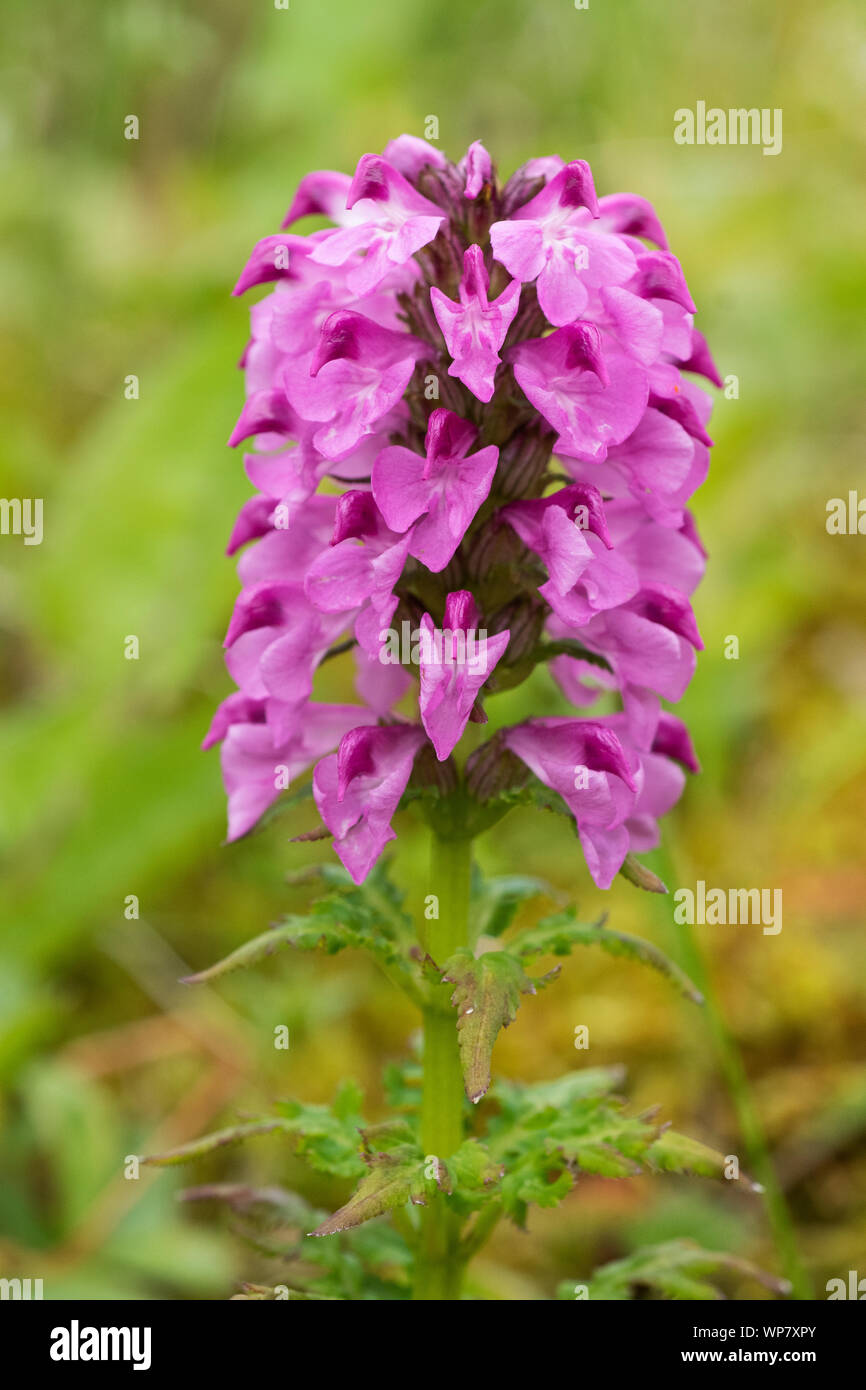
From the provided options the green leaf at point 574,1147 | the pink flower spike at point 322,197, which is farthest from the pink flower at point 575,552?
the green leaf at point 574,1147

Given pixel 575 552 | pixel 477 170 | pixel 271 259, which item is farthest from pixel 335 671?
pixel 575 552

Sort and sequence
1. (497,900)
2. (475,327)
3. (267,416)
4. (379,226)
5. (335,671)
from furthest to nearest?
(335,671) → (497,900) → (267,416) → (379,226) → (475,327)

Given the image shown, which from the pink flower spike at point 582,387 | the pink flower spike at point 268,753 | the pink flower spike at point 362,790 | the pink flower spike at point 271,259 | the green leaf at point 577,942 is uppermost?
the pink flower spike at point 271,259

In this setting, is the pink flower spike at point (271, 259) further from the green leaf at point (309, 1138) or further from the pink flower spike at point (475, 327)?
the green leaf at point (309, 1138)

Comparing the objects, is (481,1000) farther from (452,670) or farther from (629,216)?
(629,216)

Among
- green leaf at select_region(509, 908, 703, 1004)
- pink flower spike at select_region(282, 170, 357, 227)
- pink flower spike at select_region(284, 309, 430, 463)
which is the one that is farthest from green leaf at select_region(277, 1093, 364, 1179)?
pink flower spike at select_region(282, 170, 357, 227)
